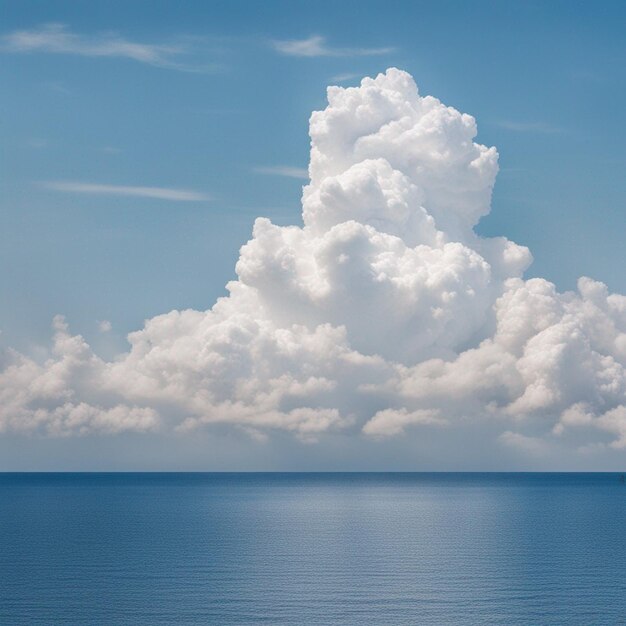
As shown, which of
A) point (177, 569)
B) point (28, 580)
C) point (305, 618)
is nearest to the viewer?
point (305, 618)

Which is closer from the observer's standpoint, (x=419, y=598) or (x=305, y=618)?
(x=305, y=618)

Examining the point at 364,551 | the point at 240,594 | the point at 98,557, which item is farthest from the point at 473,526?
the point at 240,594

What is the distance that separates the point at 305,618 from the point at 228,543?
5778 cm

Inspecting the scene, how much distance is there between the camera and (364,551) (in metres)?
134

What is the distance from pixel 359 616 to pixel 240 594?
1445 cm

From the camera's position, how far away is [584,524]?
18562 cm

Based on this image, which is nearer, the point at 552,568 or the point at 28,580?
the point at 28,580

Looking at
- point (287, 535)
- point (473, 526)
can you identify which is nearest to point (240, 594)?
point (287, 535)

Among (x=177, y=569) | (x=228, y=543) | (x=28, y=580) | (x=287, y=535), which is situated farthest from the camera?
(x=287, y=535)

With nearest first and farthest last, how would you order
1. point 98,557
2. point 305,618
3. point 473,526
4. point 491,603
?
point 305,618 → point 491,603 → point 98,557 → point 473,526

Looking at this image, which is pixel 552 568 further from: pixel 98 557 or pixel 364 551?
pixel 98 557

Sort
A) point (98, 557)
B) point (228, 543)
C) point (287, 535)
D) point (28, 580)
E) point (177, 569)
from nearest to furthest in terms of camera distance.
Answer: point (28, 580)
point (177, 569)
point (98, 557)
point (228, 543)
point (287, 535)

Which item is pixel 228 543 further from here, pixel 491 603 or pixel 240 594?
pixel 491 603

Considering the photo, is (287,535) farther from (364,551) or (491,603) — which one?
(491,603)
